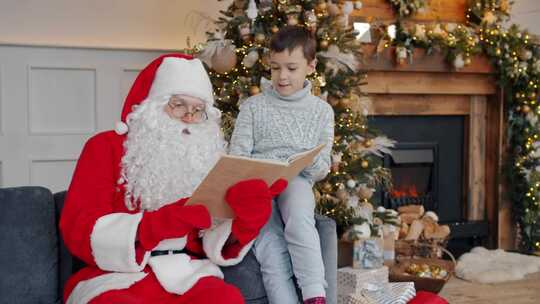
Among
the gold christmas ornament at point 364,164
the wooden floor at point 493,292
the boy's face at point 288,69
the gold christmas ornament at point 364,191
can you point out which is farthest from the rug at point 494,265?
the boy's face at point 288,69

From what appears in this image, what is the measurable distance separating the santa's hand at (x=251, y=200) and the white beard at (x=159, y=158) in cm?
25

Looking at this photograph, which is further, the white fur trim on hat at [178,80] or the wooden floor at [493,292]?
the wooden floor at [493,292]

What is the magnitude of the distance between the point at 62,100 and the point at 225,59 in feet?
3.46

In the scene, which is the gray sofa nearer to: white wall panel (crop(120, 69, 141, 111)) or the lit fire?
white wall panel (crop(120, 69, 141, 111))

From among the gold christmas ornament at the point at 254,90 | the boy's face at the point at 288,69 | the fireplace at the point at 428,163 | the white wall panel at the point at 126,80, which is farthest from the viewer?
the fireplace at the point at 428,163

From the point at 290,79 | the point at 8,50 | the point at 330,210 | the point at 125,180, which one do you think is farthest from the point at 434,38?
the point at 125,180

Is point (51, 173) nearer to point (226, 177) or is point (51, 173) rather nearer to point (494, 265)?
point (226, 177)

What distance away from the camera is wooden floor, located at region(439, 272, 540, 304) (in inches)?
165

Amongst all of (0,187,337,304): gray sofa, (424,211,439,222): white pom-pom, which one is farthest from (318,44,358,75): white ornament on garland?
(0,187,337,304): gray sofa

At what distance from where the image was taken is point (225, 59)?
12.9 feet

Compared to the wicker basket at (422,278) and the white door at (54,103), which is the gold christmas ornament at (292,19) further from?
the wicker basket at (422,278)

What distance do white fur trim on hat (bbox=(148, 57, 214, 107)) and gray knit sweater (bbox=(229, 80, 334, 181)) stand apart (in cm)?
42

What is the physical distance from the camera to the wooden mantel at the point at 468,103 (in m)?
4.93

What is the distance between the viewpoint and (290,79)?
→ 2.88m
